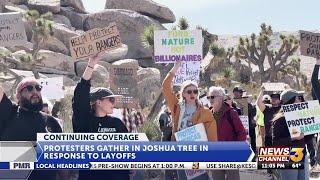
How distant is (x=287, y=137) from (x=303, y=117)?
1.05ft

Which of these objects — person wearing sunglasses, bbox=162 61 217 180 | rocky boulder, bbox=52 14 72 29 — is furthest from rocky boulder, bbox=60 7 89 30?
person wearing sunglasses, bbox=162 61 217 180

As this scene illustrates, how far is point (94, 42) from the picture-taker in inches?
354

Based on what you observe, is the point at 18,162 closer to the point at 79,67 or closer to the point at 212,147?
the point at 212,147

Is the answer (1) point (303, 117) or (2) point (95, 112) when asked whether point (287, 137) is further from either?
(2) point (95, 112)

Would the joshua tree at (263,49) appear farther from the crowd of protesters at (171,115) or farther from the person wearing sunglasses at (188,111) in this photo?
the person wearing sunglasses at (188,111)

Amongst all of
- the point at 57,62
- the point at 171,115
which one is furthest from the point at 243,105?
the point at 57,62

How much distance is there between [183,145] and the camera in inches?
320

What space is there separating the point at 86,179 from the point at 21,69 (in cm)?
3277

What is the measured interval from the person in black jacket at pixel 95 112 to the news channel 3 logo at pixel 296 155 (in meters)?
2.17

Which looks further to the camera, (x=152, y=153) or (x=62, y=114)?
(x=62, y=114)

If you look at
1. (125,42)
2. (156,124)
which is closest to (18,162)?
(156,124)

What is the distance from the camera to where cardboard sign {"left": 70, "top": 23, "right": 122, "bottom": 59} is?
8898 millimetres

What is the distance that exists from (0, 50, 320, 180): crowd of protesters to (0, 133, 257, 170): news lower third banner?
114 mm

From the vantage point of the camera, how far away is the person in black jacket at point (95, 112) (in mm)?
7625
